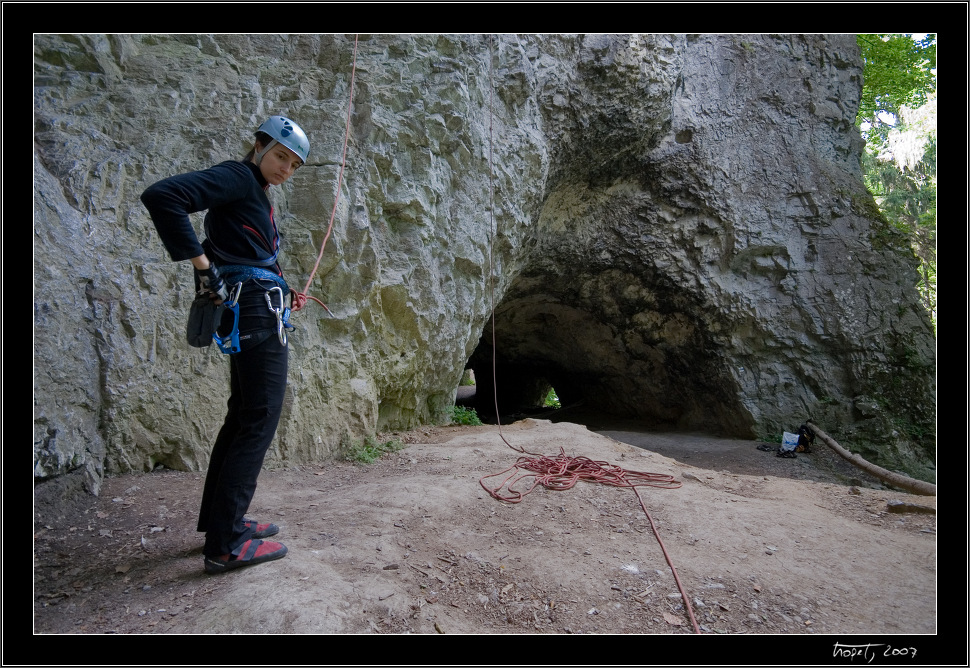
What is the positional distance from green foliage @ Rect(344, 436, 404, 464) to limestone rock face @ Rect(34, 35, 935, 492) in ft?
0.50

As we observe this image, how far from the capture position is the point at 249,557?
7.25 ft

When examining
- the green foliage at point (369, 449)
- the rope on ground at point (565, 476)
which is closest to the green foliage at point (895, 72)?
the rope on ground at point (565, 476)

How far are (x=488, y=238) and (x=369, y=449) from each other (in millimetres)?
3227

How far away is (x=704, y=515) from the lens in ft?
10.6

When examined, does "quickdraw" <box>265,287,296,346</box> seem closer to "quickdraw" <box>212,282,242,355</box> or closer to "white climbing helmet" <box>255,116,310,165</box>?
"quickdraw" <box>212,282,242,355</box>

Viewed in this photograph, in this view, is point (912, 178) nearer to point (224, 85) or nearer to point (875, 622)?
point (875, 622)

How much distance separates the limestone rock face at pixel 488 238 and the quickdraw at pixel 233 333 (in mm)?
1531

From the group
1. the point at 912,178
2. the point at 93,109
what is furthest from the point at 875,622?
the point at 912,178

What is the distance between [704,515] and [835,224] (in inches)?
317

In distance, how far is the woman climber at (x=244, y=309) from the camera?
2.13 m

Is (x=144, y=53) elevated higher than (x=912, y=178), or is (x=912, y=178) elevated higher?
(x=912, y=178)

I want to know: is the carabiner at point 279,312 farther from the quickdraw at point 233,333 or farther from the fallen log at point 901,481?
the fallen log at point 901,481

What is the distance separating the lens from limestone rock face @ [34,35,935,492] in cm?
344

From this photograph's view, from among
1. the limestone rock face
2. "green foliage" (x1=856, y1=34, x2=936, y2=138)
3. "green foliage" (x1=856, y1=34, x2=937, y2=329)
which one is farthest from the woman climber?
"green foliage" (x1=856, y1=34, x2=936, y2=138)
